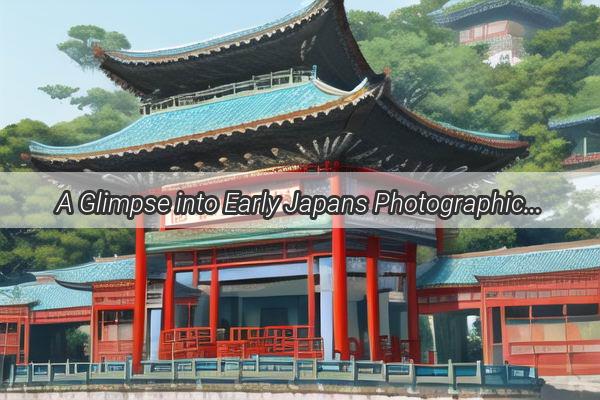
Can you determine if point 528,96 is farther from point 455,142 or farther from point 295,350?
point 295,350

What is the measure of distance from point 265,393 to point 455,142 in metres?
11.4

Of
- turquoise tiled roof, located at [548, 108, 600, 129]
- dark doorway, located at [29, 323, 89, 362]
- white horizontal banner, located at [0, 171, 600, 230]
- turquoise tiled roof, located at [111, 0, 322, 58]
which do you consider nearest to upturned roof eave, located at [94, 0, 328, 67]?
turquoise tiled roof, located at [111, 0, 322, 58]

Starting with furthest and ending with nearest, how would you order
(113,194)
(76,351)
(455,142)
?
(76,351)
(113,194)
(455,142)

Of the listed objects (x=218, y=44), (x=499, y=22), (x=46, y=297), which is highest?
(x=499, y=22)

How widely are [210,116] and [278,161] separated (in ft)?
12.2

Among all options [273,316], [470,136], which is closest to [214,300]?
[273,316]

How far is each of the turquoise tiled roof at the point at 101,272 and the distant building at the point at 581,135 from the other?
130 feet

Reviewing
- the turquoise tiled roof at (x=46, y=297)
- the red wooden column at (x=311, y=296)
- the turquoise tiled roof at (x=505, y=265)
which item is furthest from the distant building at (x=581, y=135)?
the red wooden column at (x=311, y=296)

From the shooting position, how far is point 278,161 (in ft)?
88.7

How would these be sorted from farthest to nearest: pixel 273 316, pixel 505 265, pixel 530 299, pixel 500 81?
1. pixel 500 81
2. pixel 273 316
3. pixel 505 265
4. pixel 530 299

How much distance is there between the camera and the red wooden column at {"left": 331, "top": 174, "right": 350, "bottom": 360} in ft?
79.7

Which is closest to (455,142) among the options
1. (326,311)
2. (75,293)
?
(326,311)

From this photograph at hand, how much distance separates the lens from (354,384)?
21562mm

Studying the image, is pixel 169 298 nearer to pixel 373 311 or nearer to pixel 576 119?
pixel 373 311
